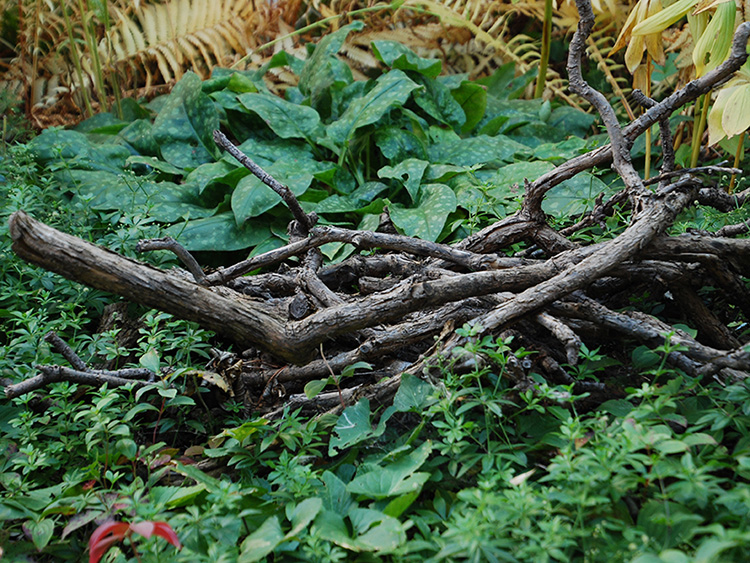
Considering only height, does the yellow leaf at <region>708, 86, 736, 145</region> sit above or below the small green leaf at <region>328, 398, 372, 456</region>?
above

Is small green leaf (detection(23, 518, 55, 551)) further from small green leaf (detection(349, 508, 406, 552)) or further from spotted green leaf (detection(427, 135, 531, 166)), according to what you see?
spotted green leaf (detection(427, 135, 531, 166))

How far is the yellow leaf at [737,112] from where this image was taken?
5.16 feet

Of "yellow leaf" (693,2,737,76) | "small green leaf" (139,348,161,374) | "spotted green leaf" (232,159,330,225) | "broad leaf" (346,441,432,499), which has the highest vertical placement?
"yellow leaf" (693,2,737,76)

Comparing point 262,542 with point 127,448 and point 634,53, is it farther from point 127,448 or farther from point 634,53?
point 634,53

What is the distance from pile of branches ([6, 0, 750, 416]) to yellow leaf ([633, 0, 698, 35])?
291 mm

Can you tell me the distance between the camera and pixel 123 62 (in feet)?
12.9

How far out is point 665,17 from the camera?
5.23 feet

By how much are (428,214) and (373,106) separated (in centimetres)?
73

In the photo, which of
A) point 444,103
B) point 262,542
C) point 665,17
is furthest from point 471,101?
point 262,542

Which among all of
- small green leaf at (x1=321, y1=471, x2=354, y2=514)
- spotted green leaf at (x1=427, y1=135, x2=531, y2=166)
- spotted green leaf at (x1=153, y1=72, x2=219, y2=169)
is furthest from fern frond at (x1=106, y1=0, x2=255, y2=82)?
small green leaf at (x1=321, y1=471, x2=354, y2=514)

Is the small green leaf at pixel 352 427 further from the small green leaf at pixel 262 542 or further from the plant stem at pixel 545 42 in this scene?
the plant stem at pixel 545 42

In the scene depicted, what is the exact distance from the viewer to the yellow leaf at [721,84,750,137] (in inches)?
62.0

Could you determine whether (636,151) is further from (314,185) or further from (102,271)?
(102,271)

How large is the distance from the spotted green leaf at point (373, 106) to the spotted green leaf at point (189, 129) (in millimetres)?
618
